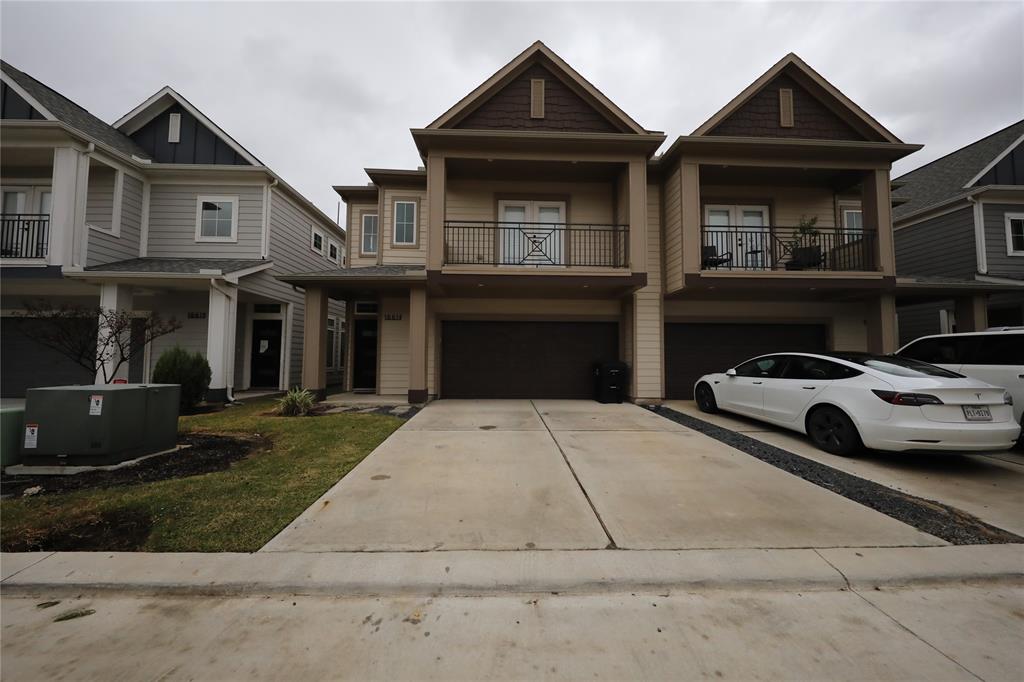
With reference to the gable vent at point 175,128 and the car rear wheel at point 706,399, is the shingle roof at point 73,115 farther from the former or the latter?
the car rear wheel at point 706,399

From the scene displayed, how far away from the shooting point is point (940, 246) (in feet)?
42.9

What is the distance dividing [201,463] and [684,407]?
9.24m

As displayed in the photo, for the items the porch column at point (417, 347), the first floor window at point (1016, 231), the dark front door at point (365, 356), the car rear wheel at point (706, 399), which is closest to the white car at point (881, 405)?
the car rear wheel at point (706, 399)

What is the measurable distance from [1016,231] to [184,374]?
2324 cm

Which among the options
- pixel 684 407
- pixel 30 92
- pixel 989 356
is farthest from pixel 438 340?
pixel 30 92

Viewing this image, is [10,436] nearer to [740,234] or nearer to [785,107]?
[740,234]

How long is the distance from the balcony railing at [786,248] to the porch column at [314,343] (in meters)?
9.78

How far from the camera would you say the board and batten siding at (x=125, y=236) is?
1034 cm

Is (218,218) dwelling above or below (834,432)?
above

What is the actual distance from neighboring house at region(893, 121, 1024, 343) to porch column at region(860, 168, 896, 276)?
298 cm

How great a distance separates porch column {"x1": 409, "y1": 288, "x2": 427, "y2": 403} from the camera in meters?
10.1

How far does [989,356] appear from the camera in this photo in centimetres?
621

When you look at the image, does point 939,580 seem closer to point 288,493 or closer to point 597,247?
point 288,493

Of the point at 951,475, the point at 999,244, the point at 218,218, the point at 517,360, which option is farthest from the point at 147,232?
the point at 999,244
